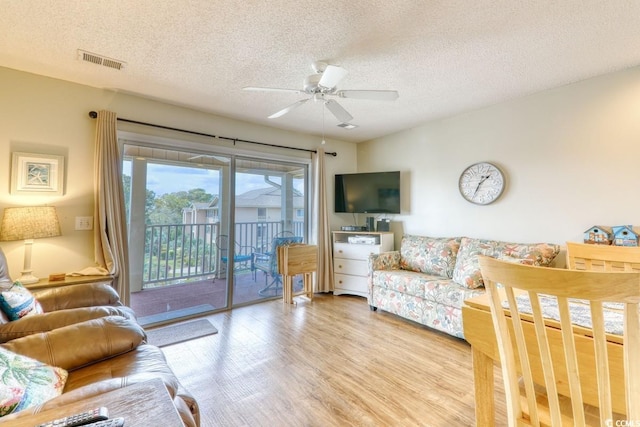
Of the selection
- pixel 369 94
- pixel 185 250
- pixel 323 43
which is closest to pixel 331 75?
pixel 323 43

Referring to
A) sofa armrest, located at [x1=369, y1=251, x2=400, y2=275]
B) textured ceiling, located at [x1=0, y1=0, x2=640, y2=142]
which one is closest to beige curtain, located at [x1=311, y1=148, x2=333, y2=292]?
sofa armrest, located at [x1=369, y1=251, x2=400, y2=275]

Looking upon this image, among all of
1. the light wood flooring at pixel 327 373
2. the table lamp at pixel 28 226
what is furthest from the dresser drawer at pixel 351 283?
the table lamp at pixel 28 226

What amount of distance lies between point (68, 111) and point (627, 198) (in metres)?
4.98

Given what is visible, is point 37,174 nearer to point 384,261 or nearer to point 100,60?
point 100,60

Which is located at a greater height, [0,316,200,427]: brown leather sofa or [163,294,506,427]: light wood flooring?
[0,316,200,427]: brown leather sofa

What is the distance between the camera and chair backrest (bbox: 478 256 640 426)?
712mm

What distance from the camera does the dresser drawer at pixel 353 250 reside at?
393cm

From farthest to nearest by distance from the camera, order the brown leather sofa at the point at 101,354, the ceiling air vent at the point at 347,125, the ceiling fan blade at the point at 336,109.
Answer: the ceiling air vent at the point at 347,125
the ceiling fan blade at the point at 336,109
the brown leather sofa at the point at 101,354

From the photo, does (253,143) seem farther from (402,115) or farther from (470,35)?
(470,35)

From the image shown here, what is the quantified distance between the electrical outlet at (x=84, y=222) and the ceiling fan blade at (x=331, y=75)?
2497mm

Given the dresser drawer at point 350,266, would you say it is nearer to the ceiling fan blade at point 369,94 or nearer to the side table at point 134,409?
the ceiling fan blade at point 369,94

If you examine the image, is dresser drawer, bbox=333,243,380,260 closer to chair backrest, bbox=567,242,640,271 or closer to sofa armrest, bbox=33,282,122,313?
chair backrest, bbox=567,242,640,271

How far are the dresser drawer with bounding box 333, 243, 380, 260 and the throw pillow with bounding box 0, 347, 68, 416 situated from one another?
3.24 m

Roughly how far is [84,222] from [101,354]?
182 cm
